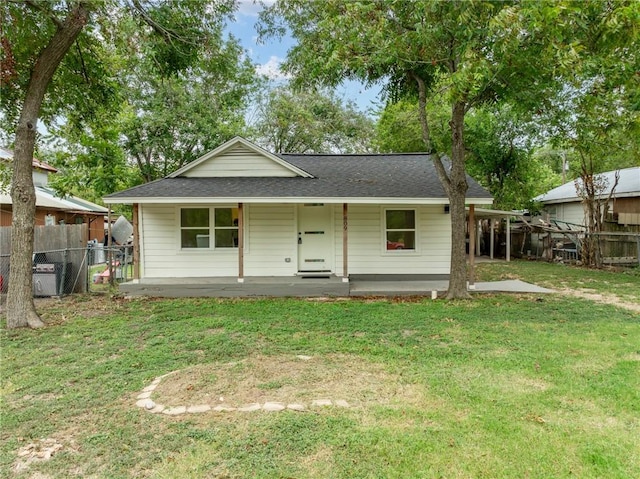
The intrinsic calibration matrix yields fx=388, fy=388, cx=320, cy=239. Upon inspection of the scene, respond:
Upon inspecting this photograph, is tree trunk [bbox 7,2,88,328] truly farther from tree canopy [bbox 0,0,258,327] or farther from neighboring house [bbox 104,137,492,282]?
neighboring house [bbox 104,137,492,282]

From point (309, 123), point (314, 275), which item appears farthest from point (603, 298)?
point (309, 123)

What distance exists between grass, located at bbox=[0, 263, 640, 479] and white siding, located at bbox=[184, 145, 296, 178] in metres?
5.02

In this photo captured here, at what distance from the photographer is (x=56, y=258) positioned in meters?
9.41

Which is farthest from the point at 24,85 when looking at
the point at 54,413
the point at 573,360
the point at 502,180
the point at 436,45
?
the point at 502,180

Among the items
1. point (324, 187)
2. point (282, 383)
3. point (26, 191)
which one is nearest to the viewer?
point (282, 383)

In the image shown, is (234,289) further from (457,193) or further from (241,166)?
(457,193)

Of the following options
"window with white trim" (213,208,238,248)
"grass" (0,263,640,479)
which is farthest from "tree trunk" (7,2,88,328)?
"window with white trim" (213,208,238,248)

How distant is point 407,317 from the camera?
696cm

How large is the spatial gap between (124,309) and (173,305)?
0.93 m

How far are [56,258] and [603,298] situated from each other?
42.0 ft

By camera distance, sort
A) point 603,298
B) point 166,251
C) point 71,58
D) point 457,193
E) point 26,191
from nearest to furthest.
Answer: point 26,191
point 71,58
point 457,193
point 603,298
point 166,251

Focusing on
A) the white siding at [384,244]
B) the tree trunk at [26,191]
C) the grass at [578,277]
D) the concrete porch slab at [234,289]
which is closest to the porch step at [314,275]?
the white siding at [384,244]

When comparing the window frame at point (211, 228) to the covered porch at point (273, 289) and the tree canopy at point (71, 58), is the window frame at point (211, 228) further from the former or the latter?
the tree canopy at point (71, 58)

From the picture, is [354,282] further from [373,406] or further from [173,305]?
[373,406]
